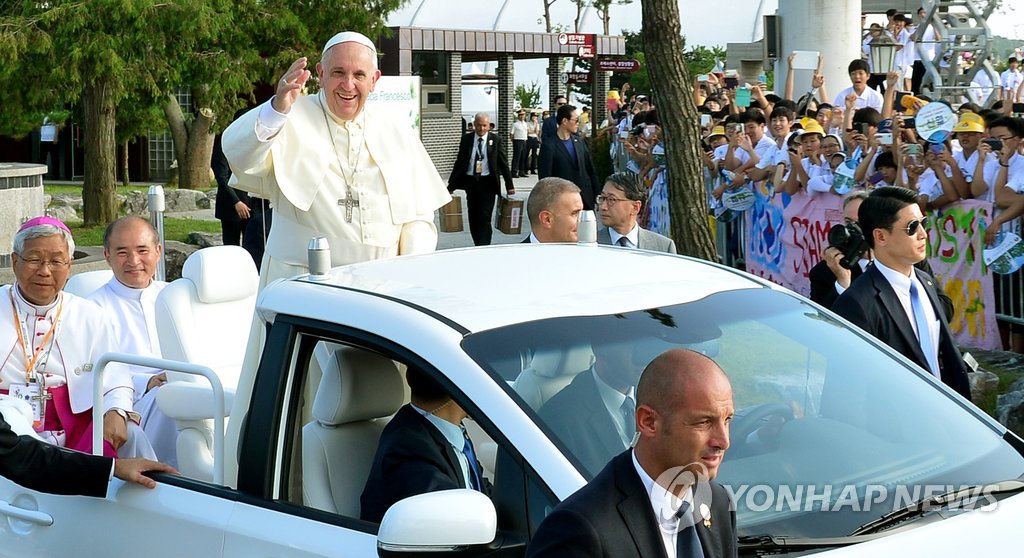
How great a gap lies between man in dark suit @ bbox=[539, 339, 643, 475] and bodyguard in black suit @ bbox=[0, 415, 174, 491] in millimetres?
1377

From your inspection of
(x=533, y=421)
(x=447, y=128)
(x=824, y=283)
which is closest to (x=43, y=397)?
(x=533, y=421)

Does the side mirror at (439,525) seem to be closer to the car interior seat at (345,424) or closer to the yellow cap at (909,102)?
the car interior seat at (345,424)

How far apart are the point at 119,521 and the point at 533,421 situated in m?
1.51

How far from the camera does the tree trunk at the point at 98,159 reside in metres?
22.7

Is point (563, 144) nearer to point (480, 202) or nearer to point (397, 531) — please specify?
point (480, 202)

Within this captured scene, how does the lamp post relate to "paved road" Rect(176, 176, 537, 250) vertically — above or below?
above

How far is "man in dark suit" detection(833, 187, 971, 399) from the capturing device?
18.2ft

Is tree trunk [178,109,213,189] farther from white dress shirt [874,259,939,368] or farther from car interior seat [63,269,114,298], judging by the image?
white dress shirt [874,259,939,368]

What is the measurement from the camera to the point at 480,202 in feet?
56.2

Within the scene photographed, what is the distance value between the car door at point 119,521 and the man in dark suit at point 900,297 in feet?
9.32

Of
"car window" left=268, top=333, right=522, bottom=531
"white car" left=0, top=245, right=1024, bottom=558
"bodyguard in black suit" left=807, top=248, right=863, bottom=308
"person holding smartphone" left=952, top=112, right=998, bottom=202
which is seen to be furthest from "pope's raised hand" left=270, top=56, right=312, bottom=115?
"person holding smartphone" left=952, top=112, right=998, bottom=202

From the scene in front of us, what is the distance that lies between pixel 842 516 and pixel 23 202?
50.6ft

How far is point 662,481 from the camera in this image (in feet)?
8.79

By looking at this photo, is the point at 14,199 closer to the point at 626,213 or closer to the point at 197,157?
the point at 626,213
